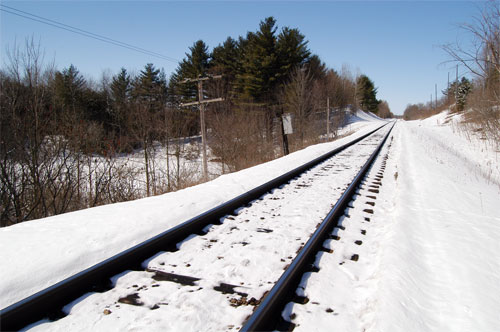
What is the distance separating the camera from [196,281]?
2395 millimetres

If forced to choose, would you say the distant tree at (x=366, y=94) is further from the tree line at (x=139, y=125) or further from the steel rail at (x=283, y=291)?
the steel rail at (x=283, y=291)

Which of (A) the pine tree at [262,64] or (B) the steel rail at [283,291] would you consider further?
(A) the pine tree at [262,64]

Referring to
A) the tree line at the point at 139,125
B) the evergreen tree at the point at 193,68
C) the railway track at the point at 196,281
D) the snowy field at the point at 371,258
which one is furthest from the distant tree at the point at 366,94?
the railway track at the point at 196,281

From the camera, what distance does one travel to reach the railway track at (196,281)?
190cm

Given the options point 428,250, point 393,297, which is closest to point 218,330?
point 393,297

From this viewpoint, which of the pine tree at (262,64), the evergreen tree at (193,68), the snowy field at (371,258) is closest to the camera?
the snowy field at (371,258)

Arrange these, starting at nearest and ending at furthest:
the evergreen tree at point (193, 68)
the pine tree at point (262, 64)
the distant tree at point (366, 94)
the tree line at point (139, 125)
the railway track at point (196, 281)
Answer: the railway track at point (196, 281)
the tree line at point (139, 125)
the pine tree at point (262, 64)
the evergreen tree at point (193, 68)
the distant tree at point (366, 94)

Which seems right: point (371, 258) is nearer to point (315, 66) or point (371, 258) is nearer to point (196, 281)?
point (196, 281)

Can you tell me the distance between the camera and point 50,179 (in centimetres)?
934

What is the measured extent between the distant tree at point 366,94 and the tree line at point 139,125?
3481 centimetres

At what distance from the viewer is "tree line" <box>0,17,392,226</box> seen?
8.50 metres

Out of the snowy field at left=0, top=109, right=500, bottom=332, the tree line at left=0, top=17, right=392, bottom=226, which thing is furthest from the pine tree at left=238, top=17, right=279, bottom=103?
the snowy field at left=0, top=109, right=500, bottom=332

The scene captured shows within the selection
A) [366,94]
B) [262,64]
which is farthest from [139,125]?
[366,94]

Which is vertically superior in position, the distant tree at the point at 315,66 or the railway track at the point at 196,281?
the distant tree at the point at 315,66
